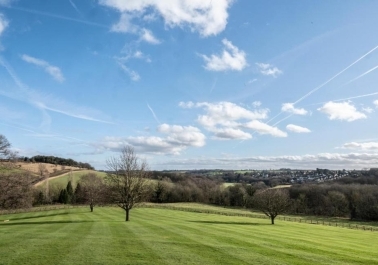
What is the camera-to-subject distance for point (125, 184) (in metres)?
50.2

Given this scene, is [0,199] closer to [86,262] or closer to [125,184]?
[125,184]

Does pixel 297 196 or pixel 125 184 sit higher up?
pixel 125 184

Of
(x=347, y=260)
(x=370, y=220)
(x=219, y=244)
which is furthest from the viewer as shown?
(x=370, y=220)

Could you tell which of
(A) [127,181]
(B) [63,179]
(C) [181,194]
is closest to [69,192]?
(B) [63,179]

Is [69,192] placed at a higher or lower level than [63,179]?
lower

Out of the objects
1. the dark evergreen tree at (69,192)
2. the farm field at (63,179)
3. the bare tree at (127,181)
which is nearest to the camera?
the bare tree at (127,181)

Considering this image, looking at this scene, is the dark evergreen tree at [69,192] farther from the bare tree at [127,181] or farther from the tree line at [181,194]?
the bare tree at [127,181]

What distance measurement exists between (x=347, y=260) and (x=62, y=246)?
18276 millimetres

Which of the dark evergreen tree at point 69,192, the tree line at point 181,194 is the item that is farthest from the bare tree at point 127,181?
the dark evergreen tree at point 69,192

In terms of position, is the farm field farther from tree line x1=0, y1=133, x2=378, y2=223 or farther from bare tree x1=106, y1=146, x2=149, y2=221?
bare tree x1=106, y1=146, x2=149, y2=221

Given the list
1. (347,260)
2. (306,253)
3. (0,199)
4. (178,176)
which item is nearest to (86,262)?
(306,253)

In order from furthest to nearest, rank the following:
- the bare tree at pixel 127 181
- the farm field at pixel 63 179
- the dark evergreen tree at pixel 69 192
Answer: the farm field at pixel 63 179, the dark evergreen tree at pixel 69 192, the bare tree at pixel 127 181

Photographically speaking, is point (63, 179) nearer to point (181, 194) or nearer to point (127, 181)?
point (181, 194)

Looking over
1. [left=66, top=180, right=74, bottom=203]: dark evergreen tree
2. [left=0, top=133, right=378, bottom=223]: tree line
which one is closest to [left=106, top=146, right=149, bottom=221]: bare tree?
[left=0, top=133, right=378, bottom=223]: tree line
